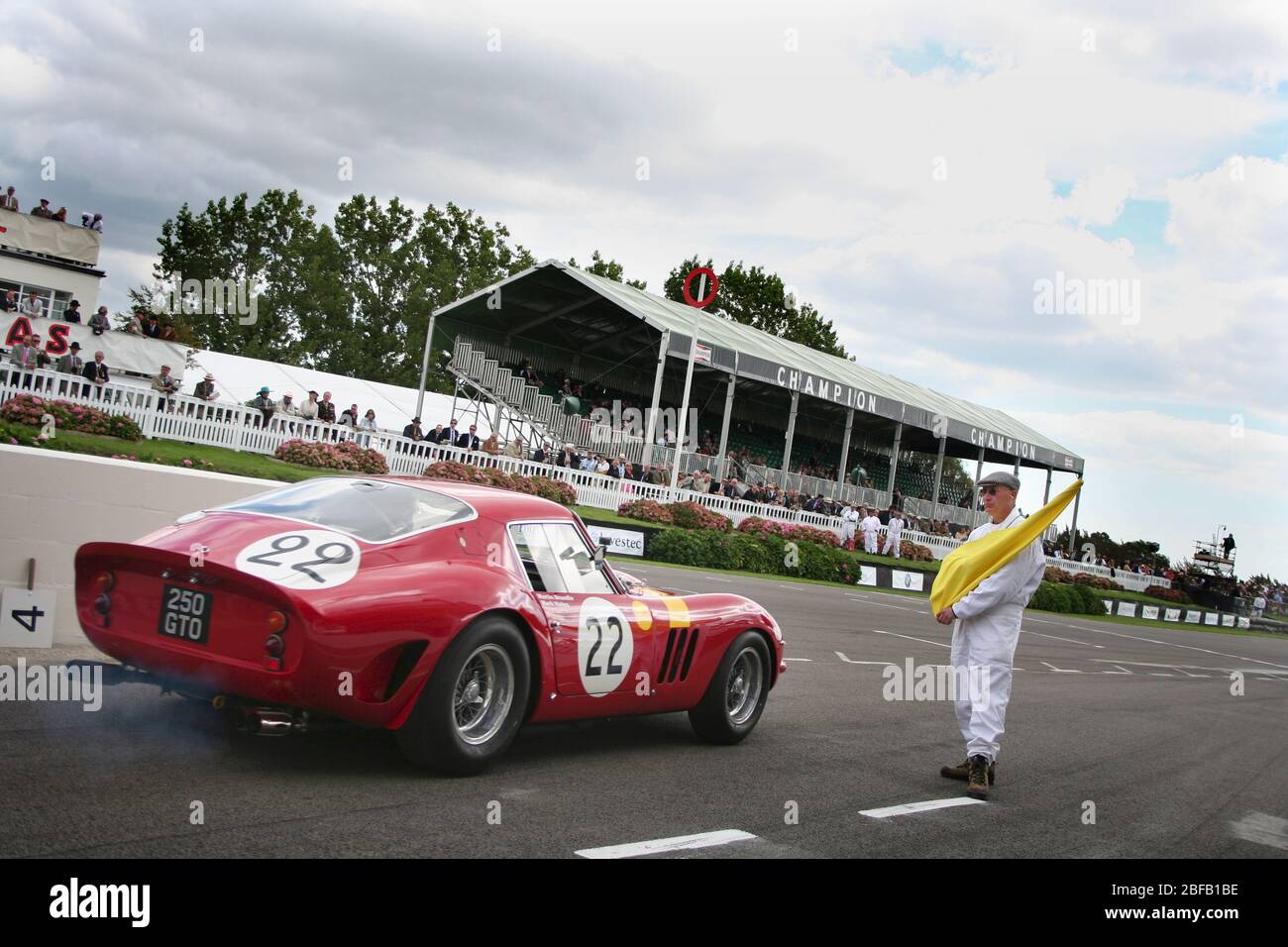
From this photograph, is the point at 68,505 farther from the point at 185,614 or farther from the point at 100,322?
the point at 100,322

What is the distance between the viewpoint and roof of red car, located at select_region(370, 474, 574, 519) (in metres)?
6.04

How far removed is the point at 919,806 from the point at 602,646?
78.3 inches

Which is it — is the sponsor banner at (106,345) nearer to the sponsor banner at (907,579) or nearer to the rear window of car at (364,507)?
the sponsor banner at (907,579)

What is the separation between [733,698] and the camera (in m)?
7.58

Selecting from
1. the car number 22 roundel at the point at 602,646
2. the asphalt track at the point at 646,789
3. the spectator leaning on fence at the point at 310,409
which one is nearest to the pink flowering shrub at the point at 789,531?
the spectator leaning on fence at the point at 310,409

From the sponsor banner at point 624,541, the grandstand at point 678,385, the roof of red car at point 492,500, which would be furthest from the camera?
the grandstand at point 678,385

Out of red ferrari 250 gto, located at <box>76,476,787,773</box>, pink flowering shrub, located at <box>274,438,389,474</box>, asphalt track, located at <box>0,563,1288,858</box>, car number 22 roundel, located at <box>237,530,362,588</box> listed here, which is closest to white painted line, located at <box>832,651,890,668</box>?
asphalt track, located at <box>0,563,1288,858</box>

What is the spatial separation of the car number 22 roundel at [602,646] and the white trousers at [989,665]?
6.61 feet

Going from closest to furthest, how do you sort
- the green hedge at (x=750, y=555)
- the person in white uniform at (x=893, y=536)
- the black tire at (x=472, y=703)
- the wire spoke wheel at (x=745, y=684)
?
1. the black tire at (x=472, y=703)
2. the wire spoke wheel at (x=745, y=684)
3. the green hedge at (x=750, y=555)
4. the person in white uniform at (x=893, y=536)

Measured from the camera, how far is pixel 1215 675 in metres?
20.7

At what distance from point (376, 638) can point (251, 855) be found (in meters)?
1.17

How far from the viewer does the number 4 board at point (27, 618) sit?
7402 millimetres

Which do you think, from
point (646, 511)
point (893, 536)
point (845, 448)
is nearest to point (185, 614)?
point (646, 511)
